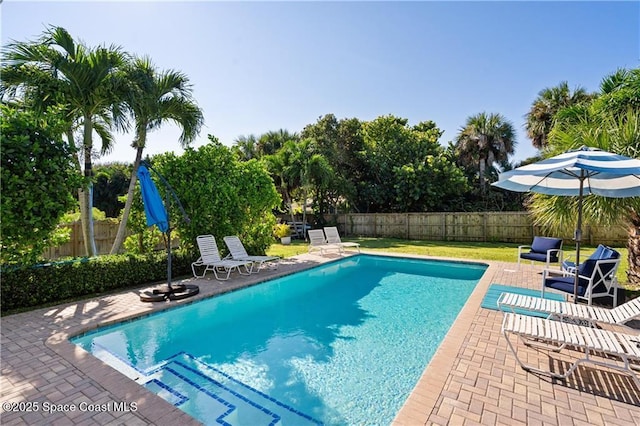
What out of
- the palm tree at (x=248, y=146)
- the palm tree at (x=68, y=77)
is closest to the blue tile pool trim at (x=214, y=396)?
the palm tree at (x=68, y=77)

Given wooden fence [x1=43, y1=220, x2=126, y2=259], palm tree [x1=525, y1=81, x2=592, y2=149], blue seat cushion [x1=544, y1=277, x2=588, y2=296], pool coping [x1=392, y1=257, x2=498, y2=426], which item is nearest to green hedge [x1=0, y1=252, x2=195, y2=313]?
wooden fence [x1=43, y1=220, x2=126, y2=259]

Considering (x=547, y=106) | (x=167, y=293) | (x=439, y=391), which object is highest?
(x=547, y=106)

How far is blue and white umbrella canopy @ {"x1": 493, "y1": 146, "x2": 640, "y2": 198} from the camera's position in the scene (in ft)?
12.9

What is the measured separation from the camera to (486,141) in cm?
2222

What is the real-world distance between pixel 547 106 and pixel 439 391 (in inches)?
747

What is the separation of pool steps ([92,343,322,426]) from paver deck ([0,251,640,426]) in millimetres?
412

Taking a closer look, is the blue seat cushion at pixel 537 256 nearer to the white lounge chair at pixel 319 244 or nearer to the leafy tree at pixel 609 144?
the leafy tree at pixel 609 144

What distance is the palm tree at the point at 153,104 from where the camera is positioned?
8664 mm

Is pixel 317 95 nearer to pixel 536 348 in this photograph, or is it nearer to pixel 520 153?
pixel 536 348

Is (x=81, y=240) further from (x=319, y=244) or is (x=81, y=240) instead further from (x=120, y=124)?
(x=319, y=244)

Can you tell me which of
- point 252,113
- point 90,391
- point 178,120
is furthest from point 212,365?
point 252,113

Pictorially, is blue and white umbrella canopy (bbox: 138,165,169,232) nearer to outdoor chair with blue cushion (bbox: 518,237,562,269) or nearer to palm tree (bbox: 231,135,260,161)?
outdoor chair with blue cushion (bbox: 518,237,562,269)

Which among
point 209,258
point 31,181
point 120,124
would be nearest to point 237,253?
point 209,258

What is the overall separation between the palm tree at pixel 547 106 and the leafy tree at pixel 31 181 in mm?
19442
